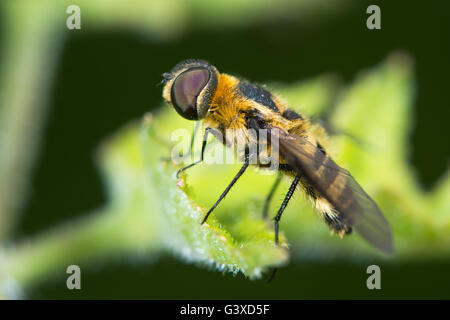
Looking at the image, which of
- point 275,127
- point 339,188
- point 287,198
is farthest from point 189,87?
point 339,188

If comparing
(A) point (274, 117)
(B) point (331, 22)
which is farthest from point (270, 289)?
(B) point (331, 22)

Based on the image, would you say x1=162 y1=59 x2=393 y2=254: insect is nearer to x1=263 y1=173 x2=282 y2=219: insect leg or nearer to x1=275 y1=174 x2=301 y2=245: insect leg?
x1=275 y1=174 x2=301 y2=245: insect leg

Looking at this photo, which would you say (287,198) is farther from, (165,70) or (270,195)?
(165,70)

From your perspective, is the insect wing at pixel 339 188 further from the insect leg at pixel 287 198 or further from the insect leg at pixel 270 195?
the insect leg at pixel 270 195

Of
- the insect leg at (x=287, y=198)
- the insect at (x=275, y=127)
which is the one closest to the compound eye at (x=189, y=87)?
the insect at (x=275, y=127)

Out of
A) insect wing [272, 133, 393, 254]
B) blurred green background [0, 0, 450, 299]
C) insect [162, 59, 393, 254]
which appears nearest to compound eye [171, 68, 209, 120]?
insect [162, 59, 393, 254]

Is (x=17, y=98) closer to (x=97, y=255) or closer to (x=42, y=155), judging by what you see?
(x=42, y=155)
